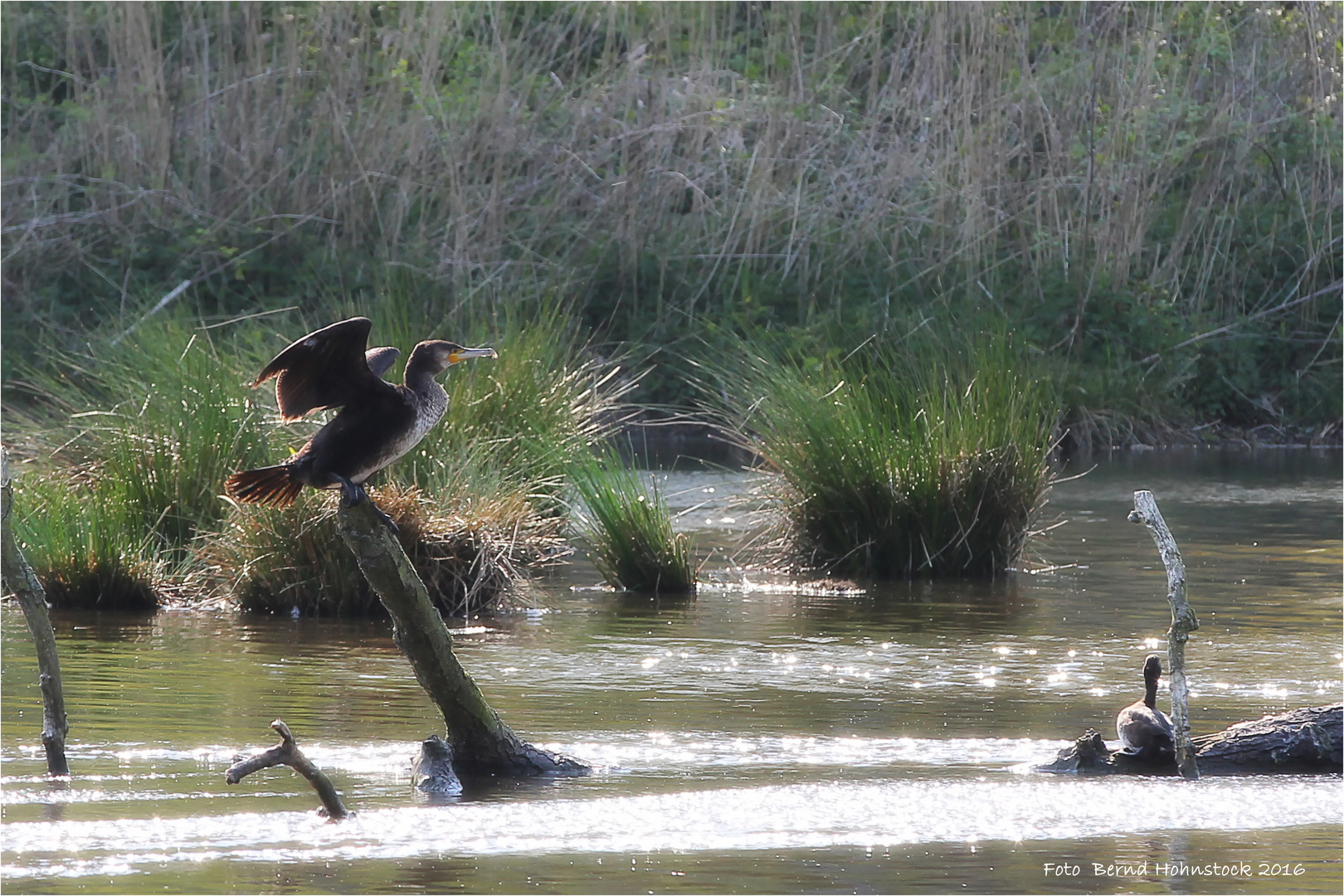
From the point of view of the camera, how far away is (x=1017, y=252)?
60.6 feet

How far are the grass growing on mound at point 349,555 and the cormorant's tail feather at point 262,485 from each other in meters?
2.71

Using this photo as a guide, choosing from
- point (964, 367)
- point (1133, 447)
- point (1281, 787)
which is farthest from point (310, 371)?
point (1133, 447)

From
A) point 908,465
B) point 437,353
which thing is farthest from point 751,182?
point 437,353

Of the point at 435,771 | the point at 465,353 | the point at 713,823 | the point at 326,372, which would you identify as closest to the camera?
the point at 713,823

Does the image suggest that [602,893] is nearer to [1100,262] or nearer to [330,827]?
[330,827]

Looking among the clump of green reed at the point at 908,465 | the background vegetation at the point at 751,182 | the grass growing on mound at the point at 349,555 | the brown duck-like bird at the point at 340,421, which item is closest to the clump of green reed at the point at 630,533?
the grass growing on mound at the point at 349,555

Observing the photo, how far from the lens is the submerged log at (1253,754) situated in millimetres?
6262

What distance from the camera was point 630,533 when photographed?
10422 millimetres

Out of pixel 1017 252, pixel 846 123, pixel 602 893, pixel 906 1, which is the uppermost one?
pixel 906 1

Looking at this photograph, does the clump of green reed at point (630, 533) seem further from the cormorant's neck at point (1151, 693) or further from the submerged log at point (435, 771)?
the submerged log at point (435, 771)

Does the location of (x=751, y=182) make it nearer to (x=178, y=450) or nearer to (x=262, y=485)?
(x=178, y=450)

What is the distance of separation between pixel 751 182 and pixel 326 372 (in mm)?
12888

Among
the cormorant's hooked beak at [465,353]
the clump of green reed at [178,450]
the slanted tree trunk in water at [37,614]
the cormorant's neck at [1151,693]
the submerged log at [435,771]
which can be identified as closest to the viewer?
the slanted tree trunk in water at [37,614]

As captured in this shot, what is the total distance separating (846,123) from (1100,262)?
9.42 ft
